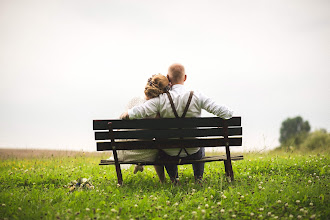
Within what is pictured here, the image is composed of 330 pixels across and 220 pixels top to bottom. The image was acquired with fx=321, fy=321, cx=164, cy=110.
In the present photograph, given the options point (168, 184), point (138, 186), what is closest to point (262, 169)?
point (168, 184)

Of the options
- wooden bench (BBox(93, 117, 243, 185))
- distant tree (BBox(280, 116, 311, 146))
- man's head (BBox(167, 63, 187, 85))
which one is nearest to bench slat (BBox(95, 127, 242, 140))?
wooden bench (BBox(93, 117, 243, 185))

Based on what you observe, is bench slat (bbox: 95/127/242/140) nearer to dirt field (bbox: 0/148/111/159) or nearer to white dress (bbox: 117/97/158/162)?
white dress (bbox: 117/97/158/162)

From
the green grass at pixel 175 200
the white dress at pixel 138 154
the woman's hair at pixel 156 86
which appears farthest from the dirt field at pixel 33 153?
the woman's hair at pixel 156 86

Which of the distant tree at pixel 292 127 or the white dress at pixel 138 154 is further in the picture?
the distant tree at pixel 292 127

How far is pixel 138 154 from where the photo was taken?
6012mm

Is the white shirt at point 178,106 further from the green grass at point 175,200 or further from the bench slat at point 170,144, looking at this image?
the green grass at point 175,200

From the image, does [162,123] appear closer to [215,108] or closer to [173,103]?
[173,103]

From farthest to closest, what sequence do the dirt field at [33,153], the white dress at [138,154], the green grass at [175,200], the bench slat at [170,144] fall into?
the dirt field at [33,153]
the white dress at [138,154]
the bench slat at [170,144]
the green grass at [175,200]

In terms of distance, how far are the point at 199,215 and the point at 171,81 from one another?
247 centimetres

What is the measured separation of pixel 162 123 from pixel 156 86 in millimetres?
657

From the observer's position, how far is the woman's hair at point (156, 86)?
5.55 meters

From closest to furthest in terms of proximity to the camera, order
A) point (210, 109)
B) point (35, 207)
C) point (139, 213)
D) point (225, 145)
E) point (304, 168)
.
A: point (139, 213) → point (35, 207) → point (210, 109) → point (225, 145) → point (304, 168)

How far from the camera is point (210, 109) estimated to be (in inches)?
218

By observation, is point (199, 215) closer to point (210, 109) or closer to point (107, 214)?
point (107, 214)
